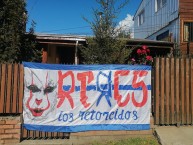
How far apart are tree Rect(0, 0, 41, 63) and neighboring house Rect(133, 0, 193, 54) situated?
1020 centimetres

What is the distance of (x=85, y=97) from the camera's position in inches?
296

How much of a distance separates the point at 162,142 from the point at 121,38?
426cm

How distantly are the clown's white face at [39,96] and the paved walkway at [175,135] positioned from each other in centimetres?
276

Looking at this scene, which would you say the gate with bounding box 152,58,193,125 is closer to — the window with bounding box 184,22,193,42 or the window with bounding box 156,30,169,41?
the window with bounding box 184,22,193,42

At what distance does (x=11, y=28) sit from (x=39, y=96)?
3965 mm

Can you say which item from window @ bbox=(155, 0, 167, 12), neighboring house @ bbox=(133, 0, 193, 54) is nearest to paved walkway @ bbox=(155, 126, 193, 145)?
neighboring house @ bbox=(133, 0, 193, 54)

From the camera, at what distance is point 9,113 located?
712 cm

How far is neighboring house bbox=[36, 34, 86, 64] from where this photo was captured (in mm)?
14016

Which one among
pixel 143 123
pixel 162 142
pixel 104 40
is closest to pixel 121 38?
pixel 104 40

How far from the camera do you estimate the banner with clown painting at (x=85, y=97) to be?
7.35m

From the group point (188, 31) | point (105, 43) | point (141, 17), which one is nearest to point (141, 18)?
point (141, 17)

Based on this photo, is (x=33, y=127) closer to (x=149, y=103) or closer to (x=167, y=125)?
(x=149, y=103)

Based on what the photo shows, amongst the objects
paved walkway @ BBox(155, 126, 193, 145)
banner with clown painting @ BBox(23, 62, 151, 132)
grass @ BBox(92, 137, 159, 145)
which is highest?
banner with clown painting @ BBox(23, 62, 151, 132)

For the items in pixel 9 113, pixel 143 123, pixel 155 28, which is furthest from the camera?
pixel 155 28
